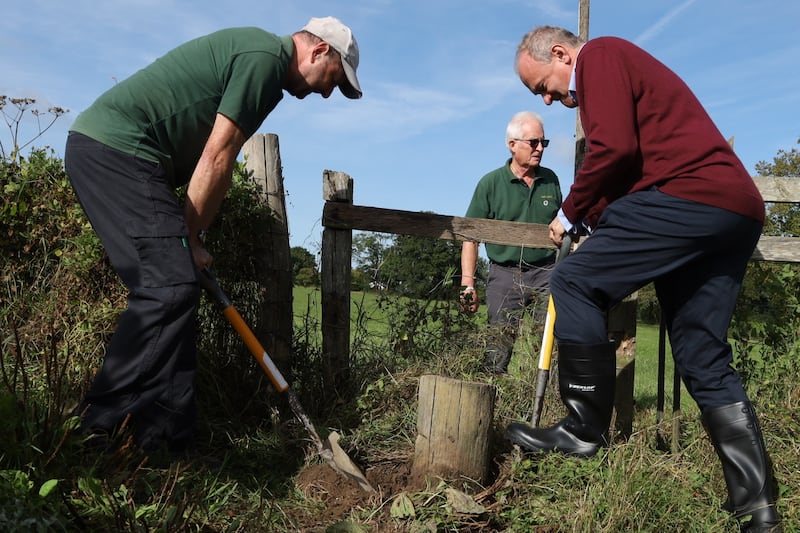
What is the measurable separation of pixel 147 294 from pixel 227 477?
107 centimetres

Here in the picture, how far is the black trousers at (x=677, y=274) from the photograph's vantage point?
314 centimetres

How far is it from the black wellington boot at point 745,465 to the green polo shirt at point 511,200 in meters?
2.39

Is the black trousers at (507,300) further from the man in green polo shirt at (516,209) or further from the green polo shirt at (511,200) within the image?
the green polo shirt at (511,200)

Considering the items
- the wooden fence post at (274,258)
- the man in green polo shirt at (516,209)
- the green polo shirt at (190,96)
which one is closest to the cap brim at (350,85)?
the green polo shirt at (190,96)

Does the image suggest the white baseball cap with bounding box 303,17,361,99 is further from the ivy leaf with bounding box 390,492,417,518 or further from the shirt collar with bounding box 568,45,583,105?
the ivy leaf with bounding box 390,492,417,518

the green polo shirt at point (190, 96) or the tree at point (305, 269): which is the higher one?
the green polo shirt at point (190, 96)

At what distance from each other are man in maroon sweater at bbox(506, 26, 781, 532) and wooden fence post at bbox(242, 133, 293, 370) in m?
1.78

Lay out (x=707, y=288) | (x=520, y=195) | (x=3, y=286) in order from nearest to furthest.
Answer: (x=707, y=288)
(x=3, y=286)
(x=520, y=195)

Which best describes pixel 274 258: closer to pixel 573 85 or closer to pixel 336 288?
pixel 336 288

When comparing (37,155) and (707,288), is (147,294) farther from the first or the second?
(707,288)

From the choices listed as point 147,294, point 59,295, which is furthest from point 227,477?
point 59,295

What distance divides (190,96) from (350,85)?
0.84m

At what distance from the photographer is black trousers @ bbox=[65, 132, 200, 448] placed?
3.11 metres

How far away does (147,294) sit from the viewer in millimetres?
3127
